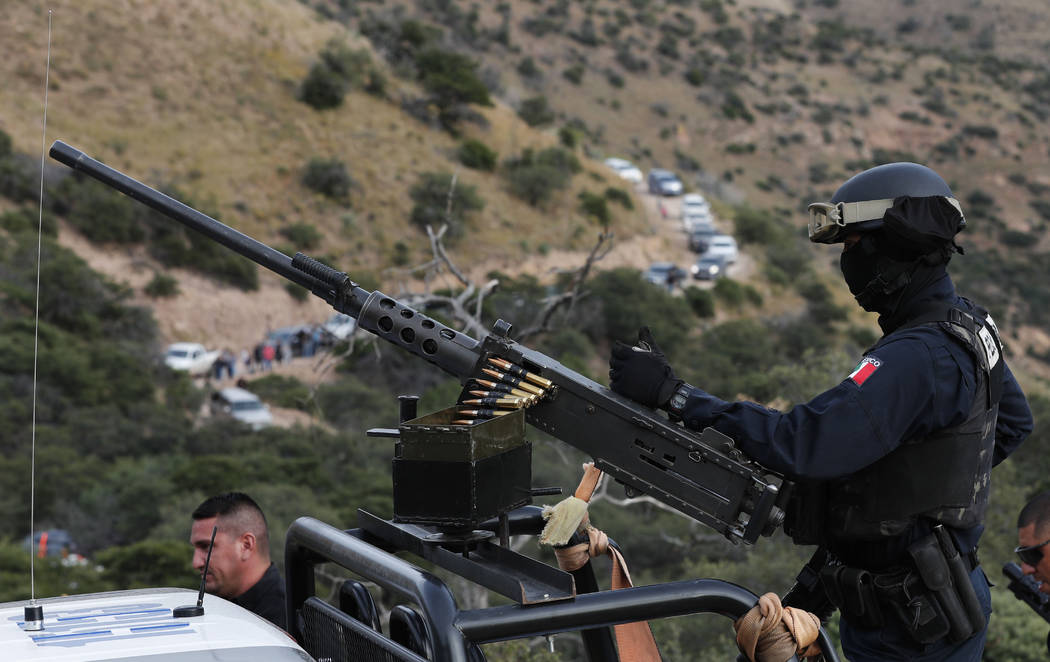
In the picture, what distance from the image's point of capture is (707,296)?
40.1m

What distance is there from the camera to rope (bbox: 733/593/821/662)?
2.28m

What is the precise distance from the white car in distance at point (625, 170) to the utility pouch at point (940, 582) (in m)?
51.5

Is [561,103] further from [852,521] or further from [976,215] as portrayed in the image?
[852,521]

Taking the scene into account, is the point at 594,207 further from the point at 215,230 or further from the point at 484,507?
the point at 484,507

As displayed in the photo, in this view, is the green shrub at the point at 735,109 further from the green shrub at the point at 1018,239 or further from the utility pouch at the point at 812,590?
the utility pouch at the point at 812,590

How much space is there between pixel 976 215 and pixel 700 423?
65.2m

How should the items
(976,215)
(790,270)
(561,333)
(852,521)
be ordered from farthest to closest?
(976,215) < (790,270) < (561,333) < (852,521)

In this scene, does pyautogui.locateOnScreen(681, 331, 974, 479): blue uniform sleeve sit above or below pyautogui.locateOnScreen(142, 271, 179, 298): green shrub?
above

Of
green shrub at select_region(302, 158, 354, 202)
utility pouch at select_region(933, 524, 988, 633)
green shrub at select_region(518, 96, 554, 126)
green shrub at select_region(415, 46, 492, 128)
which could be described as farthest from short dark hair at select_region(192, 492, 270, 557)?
green shrub at select_region(518, 96, 554, 126)

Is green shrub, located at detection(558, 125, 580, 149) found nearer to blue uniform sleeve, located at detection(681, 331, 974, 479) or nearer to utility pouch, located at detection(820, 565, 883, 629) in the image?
utility pouch, located at detection(820, 565, 883, 629)

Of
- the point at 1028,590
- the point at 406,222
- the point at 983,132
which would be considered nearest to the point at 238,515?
the point at 1028,590

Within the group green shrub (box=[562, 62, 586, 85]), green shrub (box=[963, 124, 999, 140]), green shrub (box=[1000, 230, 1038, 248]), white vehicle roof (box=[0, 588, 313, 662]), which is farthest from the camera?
green shrub (box=[963, 124, 999, 140])

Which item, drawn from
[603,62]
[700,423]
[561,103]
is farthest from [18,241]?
[603,62]

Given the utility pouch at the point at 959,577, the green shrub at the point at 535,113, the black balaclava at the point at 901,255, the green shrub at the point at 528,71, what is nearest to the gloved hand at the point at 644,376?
the black balaclava at the point at 901,255
